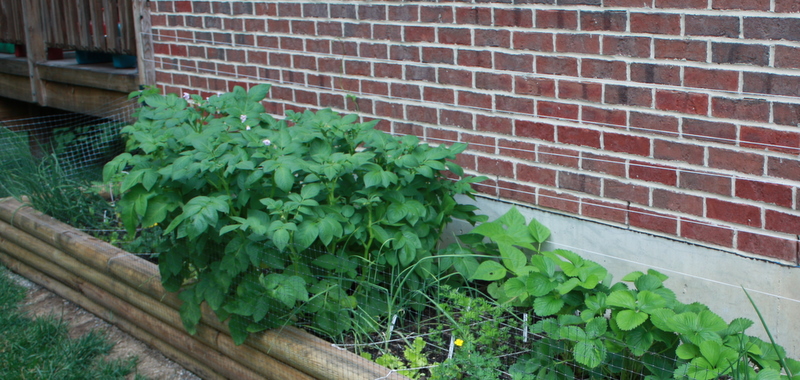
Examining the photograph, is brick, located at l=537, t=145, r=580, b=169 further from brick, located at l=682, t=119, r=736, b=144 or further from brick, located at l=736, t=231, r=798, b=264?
brick, located at l=736, t=231, r=798, b=264

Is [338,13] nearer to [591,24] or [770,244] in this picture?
[591,24]

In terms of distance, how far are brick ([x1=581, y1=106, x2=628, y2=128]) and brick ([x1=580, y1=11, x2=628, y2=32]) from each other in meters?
0.32

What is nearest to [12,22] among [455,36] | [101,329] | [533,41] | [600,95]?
[101,329]

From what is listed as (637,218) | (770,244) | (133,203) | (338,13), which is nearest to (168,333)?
(133,203)

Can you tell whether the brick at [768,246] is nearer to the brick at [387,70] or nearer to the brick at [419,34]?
the brick at [419,34]

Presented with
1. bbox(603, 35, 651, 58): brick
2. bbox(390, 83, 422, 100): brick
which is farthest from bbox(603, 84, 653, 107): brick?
bbox(390, 83, 422, 100): brick

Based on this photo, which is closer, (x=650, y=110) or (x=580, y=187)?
(x=650, y=110)

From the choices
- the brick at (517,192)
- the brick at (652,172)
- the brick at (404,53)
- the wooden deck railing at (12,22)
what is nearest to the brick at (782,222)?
the brick at (652,172)

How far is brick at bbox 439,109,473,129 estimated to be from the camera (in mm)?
3738

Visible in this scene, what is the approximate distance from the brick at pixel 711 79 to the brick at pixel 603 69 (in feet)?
0.86

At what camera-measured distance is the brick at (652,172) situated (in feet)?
9.95

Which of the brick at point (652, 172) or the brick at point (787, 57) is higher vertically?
the brick at point (787, 57)

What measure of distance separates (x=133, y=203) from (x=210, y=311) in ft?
1.99

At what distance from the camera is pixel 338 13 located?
4250mm
